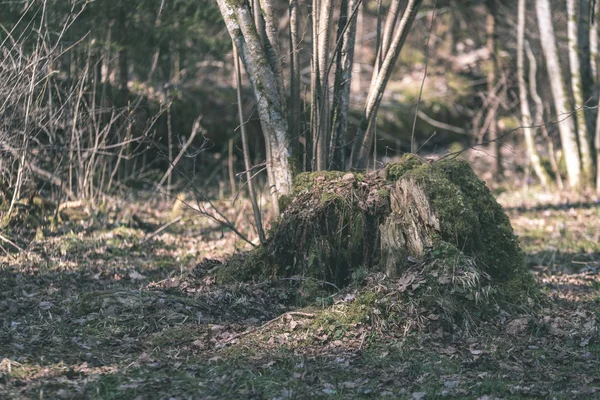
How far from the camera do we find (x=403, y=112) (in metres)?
17.6

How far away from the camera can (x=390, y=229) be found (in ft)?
21.6

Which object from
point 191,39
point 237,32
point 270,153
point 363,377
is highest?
point 191,39

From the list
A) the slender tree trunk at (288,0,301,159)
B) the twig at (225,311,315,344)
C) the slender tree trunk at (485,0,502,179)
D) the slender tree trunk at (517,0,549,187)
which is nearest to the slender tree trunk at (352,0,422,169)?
the slender tree trunk at (288,0,301,159)

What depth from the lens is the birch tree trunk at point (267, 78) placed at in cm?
735

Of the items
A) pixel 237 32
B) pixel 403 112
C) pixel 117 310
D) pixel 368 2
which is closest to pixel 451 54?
pixel 368 2

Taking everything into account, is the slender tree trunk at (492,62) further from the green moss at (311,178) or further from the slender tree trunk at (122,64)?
the green moss at (311,178)

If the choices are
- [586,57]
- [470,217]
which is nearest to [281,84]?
[470,217]

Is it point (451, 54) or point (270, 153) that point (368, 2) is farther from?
point (270, 153)

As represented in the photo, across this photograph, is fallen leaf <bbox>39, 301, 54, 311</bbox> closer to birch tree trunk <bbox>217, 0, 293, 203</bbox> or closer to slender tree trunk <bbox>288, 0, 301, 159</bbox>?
birch tree trunk <bbox>217, 0, 293, 203</bbox>

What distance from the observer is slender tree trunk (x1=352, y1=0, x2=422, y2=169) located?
291 inches

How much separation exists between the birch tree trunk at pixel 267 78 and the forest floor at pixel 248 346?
1.33 m

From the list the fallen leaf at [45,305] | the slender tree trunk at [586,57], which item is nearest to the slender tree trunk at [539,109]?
the slender tree trunk at [586,57]

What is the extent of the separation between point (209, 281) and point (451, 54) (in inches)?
664

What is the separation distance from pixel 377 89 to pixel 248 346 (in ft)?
10.8
